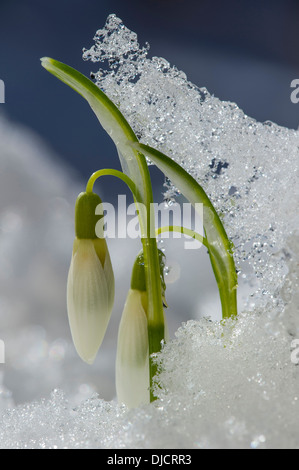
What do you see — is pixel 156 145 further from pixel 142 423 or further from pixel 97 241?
pixel 142 423

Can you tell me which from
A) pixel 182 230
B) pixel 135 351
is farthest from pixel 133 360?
pixel 182 230

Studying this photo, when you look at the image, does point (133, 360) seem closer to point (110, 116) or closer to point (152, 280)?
point (152, 280)

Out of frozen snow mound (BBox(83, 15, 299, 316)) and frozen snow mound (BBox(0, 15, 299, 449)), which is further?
frozen snow mound (BBox(83, 15, 299, 316))

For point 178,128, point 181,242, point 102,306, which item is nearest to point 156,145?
point 178,128

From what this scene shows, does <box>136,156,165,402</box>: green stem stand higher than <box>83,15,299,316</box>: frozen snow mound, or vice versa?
<box>83,15,299,316</box>: frozen snow mound

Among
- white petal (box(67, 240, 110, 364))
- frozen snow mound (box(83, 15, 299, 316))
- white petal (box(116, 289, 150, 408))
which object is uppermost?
frozen snow mound (box(83, 15, 299, 316))
